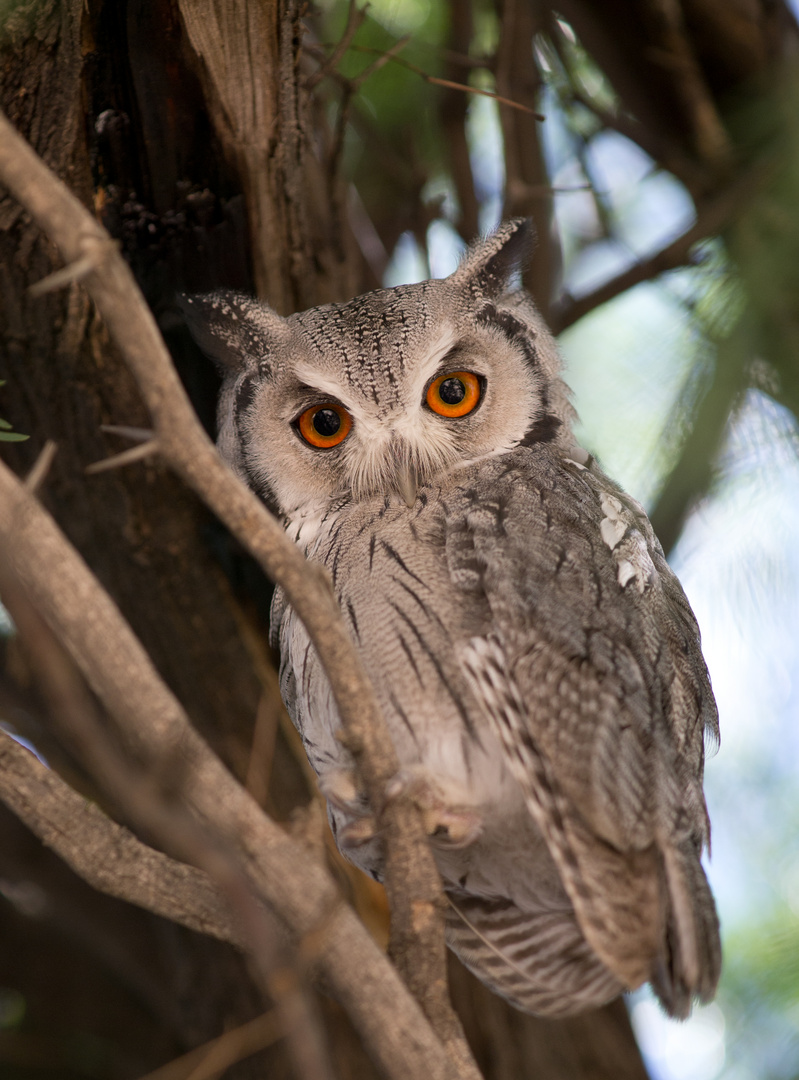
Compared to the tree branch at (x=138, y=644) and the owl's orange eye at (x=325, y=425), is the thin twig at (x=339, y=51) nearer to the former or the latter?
the owl's orange eye at (x=325, y=425)

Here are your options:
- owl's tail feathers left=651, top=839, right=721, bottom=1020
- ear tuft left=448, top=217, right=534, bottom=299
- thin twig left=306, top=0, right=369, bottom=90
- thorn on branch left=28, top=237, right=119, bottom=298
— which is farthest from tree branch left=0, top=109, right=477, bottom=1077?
thin twig left=306, top=0, right=369, bottom=90

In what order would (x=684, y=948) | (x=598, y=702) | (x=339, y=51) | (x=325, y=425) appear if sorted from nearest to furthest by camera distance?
1. (x=684, y=948)
2. (x=598, y=702)
3. (x=325, y=425)
4. (x=339, y=51)

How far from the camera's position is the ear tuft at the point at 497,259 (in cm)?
179

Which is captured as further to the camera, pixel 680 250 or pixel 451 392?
pixel 680 250

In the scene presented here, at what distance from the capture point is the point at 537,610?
139 cm

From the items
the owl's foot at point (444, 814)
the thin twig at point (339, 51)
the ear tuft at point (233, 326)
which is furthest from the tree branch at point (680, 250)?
the owl's foot at point (444, 814)

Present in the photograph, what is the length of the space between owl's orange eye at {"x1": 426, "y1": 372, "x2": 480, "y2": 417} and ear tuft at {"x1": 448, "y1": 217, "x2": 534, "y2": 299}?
23 centimetres

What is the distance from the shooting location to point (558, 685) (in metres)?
1.33

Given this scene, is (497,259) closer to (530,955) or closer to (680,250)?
(680,250)

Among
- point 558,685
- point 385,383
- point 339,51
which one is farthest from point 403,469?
point 339,51

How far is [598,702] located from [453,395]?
58cm

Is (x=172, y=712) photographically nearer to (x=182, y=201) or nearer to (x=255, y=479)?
(x=255, y=479)

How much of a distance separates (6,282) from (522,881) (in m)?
1.37

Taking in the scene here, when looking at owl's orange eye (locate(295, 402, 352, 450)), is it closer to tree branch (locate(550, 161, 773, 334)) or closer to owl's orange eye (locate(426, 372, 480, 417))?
owl's orange eye (locate(426, 372, 480, 417))
